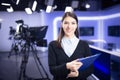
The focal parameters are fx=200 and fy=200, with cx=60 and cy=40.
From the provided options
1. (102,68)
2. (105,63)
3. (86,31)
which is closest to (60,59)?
(105,63)

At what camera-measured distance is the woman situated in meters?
1.20

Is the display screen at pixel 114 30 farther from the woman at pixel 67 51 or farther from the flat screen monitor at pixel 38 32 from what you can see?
the woman at pixel 67 51

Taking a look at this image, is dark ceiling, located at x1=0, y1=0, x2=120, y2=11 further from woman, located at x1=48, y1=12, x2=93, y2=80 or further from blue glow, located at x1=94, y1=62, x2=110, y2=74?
woman, located at x1=48, y1=12, x2=93, y2=80

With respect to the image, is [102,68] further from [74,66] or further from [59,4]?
[59,4]

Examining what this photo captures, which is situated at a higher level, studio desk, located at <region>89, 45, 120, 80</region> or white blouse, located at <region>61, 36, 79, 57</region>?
white blouse, located at <region>61, 36, 79, 57</region>

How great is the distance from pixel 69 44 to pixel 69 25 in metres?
0.12

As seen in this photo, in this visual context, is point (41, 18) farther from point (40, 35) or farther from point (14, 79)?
point (40, 35)

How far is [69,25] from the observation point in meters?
1.23

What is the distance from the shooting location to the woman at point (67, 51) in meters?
1.20

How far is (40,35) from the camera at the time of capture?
2.91 metres

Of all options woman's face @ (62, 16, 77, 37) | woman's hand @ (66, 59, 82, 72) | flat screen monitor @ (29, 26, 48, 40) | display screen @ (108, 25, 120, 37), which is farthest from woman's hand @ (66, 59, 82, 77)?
display screen @ (108, 25, 120, 37)

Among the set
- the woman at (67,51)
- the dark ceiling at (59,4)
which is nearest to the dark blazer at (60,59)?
the woman at (67,51)

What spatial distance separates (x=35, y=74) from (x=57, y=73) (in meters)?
3.53

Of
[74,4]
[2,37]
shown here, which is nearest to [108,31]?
[74,4]
